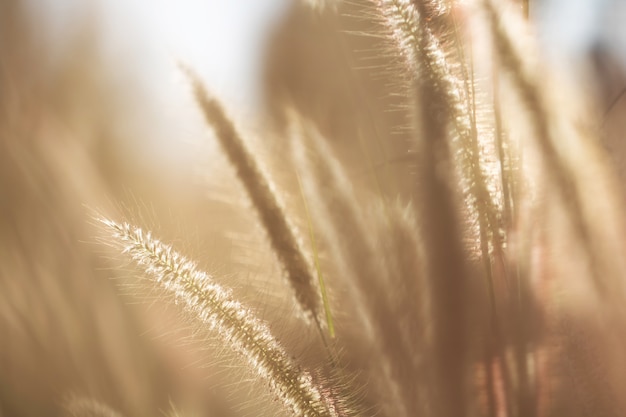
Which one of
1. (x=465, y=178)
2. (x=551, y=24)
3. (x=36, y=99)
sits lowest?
(x=465, y=178)

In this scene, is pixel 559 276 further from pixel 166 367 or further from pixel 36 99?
pixel 36 99

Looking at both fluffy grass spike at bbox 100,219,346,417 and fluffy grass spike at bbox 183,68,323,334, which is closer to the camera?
fluffy grass spike at bbox 100,219,346,417

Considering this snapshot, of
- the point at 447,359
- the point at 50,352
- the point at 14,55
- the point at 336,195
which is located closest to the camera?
the point at 447,359

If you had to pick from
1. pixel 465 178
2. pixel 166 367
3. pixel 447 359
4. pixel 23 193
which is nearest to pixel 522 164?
pixel 465 178

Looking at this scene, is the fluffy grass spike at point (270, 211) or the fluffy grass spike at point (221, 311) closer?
the fluffy grass spike at point (221, 311)
